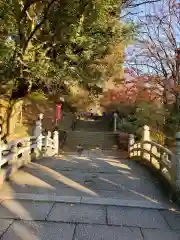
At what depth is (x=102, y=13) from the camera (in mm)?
7703

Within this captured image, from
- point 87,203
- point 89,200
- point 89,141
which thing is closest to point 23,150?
point 89,200

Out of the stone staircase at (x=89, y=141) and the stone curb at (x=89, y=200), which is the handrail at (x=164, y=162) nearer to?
the stone curb at (x=89, y=200)

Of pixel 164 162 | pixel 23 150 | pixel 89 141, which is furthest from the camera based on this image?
pixel 89 141

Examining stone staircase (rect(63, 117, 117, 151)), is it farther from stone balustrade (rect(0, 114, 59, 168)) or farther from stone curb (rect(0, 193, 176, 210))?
stone curb (rect(0, 193, 176, 210))

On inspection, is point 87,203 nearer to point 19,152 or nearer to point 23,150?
point 19,152

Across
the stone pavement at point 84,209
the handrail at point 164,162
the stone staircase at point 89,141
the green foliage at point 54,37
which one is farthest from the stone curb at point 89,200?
the stone staircase at point 89,141

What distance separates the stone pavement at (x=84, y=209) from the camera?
3574 mm

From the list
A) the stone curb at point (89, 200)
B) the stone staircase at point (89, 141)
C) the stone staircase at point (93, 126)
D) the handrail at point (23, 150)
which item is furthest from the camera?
the stone staircase at point (93, 126)

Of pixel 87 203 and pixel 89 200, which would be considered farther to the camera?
pixel 89 200

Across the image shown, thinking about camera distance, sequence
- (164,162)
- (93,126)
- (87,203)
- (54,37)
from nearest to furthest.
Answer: (87,203) → (164,162) → (54,37) → (93,126)

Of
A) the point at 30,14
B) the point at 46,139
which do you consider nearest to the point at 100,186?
the point at 30,14

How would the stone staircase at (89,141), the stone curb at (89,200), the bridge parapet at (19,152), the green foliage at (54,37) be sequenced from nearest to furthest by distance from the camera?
the stone curb at (89,200) < the bridge parapet at (19,152) < the green foliage at (54,37) < the stone staircase at (89,141)

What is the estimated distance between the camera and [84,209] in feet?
14.6

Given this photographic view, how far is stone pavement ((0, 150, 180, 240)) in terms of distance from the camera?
357 centimetres
